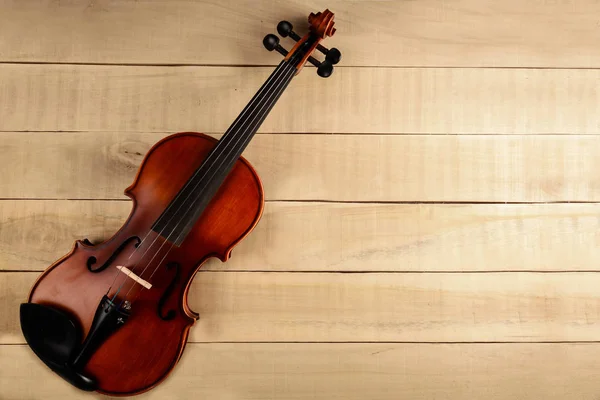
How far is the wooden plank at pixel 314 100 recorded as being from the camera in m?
1.18

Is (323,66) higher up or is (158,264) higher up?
(323,66)

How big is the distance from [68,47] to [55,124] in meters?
0.20

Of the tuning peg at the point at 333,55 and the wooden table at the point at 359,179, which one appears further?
the wooden table at the point at 359,179

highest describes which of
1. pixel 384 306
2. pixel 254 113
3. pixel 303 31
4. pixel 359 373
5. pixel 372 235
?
pixel 303 31

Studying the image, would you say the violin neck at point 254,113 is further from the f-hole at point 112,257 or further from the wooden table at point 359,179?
the f-hole at point 112,257

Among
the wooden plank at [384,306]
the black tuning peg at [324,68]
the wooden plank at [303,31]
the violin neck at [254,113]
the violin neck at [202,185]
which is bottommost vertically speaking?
the wooden plank at [384,306]

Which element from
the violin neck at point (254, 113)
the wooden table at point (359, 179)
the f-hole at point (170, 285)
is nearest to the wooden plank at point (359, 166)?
the wooden table at point (359, 179)

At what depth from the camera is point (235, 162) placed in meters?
1.00

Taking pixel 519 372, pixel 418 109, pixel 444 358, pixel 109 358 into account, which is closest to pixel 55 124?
pixel 109 358

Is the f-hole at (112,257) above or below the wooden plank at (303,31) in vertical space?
below

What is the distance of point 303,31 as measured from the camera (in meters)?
1.20

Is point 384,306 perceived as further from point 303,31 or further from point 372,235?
point 303,31

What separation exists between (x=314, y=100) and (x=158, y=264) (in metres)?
0.55

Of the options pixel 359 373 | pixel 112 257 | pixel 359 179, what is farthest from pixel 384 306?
pixel 112 257
